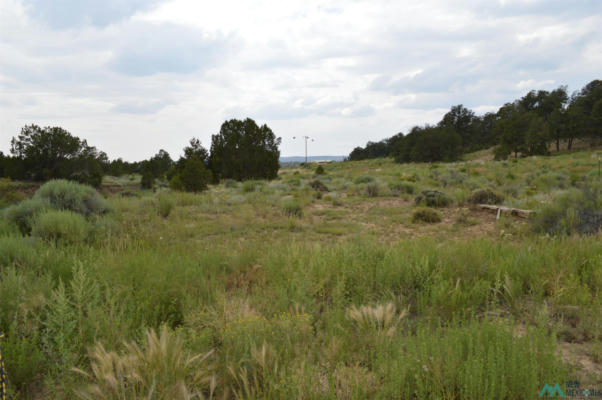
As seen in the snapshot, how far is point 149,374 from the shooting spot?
2.10m

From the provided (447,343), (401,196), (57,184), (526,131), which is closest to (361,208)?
(401,196)

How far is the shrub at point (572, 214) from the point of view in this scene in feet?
21.5

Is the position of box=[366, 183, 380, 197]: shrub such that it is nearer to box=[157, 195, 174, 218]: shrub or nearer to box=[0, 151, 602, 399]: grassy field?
box=[157, 195, 174, 218]: shrub

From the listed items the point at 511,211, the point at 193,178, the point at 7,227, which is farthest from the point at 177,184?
the point at 511,211

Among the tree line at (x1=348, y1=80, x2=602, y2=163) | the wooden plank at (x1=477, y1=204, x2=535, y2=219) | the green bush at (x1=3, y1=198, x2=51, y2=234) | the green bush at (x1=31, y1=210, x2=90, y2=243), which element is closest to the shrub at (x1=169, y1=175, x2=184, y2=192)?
the green bush at (x1=3, y1=198, x2=51, y2=234)

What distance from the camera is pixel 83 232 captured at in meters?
6.54

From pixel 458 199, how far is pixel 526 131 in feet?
158

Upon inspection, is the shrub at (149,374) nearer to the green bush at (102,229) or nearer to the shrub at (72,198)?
the green bush at (102,229)

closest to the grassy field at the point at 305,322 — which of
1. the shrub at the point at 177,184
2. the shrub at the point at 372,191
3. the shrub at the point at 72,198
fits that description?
the shrub at the point at 72,198

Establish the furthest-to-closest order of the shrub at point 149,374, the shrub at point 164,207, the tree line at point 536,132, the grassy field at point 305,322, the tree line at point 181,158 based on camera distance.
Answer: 1. the tree line at point 536,132
2. the tree line at point 181,158
3. the shrub at point 164,207
4. the grassy field at point 305,322
5. the shrub at point 149,374

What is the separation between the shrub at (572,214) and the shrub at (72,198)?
10.0 meters

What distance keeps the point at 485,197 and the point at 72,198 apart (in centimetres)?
1201

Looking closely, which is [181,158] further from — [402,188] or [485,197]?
[485,197]

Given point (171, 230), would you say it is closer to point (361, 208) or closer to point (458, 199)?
point (361, 208)
